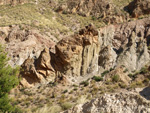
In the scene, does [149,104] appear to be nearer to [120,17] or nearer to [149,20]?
[149,20]

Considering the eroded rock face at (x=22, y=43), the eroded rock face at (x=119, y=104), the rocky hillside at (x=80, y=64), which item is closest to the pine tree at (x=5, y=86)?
the rocky hillside at (x=80, y=64)

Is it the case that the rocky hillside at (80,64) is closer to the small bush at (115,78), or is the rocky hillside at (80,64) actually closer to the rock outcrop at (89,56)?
the rock outcrop at (89,56)

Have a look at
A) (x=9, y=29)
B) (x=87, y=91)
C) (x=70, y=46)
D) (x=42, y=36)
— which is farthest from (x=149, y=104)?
(x=9, y=29)

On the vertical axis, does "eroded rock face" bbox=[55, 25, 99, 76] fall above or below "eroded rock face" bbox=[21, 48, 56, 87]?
above

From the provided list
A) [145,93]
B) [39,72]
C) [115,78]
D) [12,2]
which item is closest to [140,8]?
[115,78]

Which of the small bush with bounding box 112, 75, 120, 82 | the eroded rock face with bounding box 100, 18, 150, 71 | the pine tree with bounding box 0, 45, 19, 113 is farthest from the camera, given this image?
the eroded rock face with bounding box 100, 18, 150, 71

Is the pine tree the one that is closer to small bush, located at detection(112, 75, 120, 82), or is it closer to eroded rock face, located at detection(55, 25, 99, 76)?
small bush, located at detection(112, 75, 120, 82)

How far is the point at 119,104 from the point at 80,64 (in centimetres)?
1585

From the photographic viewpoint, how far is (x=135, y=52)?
66.7 feet

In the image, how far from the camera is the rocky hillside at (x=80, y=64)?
8.23 m

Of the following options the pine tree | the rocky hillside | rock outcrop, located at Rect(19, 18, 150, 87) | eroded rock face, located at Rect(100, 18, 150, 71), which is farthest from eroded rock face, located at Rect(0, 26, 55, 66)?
the pine tree

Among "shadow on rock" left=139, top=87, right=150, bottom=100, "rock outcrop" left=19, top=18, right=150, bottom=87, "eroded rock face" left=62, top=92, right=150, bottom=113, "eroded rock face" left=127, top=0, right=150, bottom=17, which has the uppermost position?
"eroded rock face" left=127, top=0, right=150, bottom=17

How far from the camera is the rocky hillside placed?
823 centimetres

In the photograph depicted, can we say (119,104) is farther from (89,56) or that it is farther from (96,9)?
(96,9)
